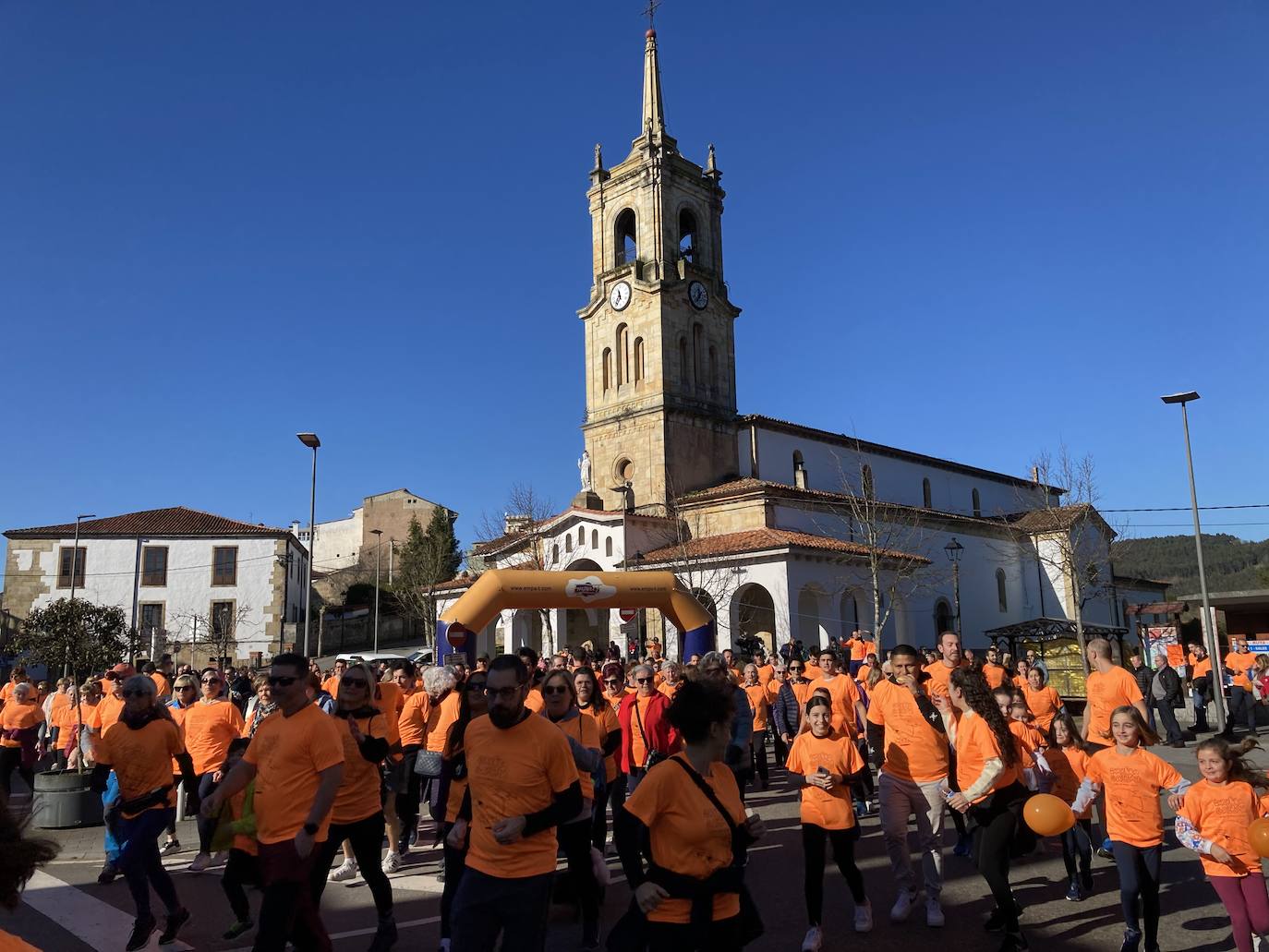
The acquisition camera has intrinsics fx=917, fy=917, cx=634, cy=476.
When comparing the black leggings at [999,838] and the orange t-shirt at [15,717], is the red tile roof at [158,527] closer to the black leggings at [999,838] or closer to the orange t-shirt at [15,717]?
the orange t-shirt at [15,717]

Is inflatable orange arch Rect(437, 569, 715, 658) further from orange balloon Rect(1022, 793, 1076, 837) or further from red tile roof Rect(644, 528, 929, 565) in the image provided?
orange balloon Rect(1022, 793, 1076, 837)

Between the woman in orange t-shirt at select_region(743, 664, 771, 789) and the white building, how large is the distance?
1579 inches

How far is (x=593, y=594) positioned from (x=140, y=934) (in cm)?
1378

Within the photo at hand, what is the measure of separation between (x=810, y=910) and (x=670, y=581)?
45.3 ft

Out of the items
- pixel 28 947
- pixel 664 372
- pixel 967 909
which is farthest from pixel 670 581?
pixel 664 372

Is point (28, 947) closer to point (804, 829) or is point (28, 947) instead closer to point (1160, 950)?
point (804, 829)

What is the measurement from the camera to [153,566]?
49312 mm

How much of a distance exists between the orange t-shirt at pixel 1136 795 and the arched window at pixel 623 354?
3614 centimetres

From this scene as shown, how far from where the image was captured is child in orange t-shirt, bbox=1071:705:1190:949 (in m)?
5.86

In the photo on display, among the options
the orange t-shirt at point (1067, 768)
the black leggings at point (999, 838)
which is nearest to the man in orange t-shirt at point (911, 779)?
the black leggings at point (999, 838)

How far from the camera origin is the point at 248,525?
167ft

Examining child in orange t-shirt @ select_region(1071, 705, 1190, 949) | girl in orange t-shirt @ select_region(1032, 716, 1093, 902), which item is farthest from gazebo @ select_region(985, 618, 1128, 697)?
child in orange t-shirt @ select_region(1071, 705, 1190, 949)

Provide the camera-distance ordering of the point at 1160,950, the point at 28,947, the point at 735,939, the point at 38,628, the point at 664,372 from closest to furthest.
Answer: the point at 28,947
the point at 735,939
the point at 1160,950
the point at 38,628
the point at 664,372

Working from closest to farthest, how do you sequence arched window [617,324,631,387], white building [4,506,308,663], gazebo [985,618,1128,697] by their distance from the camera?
gazebo [985,618,1128,697]
arched window [617,324,631,387]
white building [4,506,308,663]
